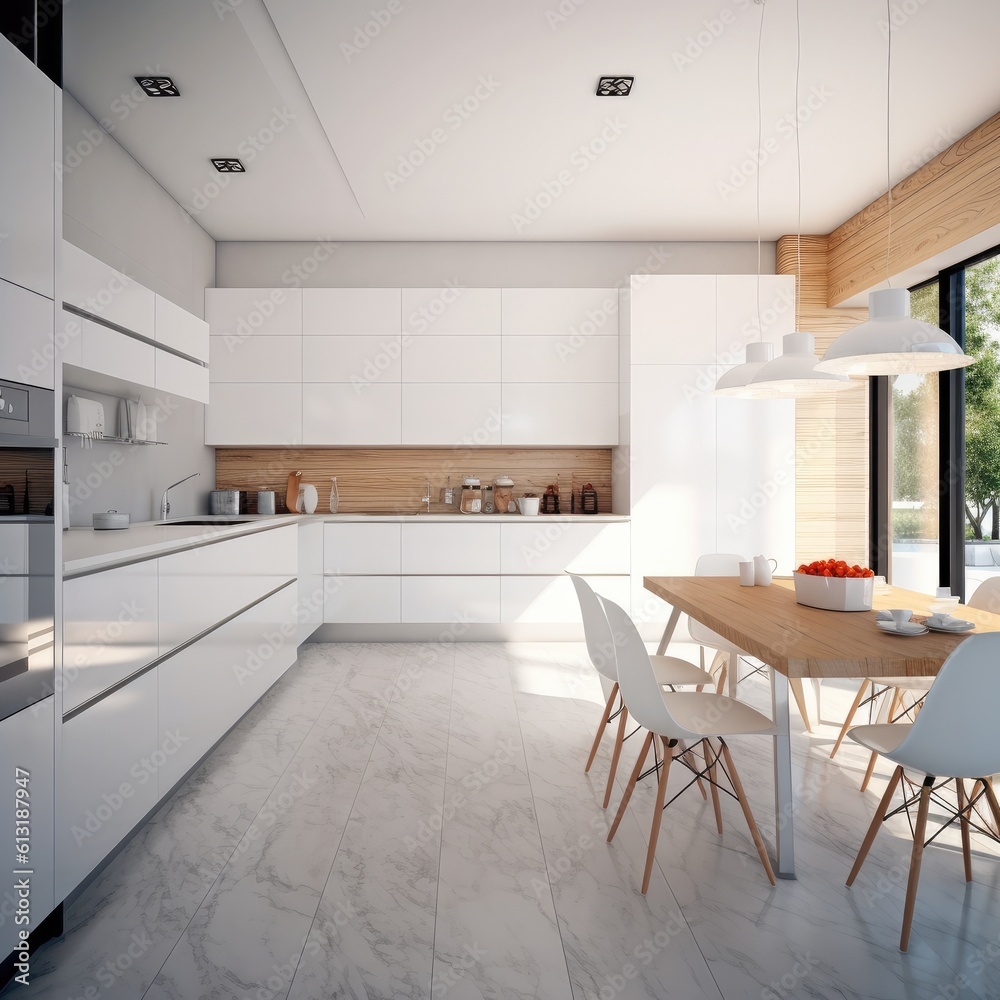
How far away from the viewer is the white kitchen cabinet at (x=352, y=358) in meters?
4.77

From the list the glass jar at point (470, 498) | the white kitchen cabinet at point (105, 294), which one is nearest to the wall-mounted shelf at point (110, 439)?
the white kitchen cabinet at point (105, 294)

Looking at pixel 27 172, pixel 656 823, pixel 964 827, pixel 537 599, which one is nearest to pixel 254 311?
pixel 537 599

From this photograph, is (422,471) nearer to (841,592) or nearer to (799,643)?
(841,592)

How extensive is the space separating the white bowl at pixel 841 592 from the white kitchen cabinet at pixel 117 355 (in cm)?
272

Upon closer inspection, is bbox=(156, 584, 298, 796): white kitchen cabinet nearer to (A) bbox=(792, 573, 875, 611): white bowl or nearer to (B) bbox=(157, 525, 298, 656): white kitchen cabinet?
(B) bbox=(157, 525, 298, 656): white kitchen cabinet

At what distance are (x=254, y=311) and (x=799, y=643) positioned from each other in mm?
4227

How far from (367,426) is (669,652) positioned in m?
2.59

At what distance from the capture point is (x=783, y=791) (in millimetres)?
1941

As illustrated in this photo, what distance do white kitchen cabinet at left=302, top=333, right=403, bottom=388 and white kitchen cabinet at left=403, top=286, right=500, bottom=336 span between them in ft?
0.61

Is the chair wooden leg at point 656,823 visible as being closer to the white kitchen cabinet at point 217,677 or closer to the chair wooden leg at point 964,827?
the chair wooden leg at point 964,827

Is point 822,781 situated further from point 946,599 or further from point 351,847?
point 351,847

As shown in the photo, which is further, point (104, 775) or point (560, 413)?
point (560, 413)

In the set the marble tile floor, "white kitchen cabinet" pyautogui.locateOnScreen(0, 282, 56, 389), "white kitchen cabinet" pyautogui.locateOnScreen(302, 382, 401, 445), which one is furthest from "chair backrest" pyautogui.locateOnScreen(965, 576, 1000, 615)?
"white kitchen cabinet" pyautogui.locateOnScreen(302, 382, 401, 445)

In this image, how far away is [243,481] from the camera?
5.07 metres
